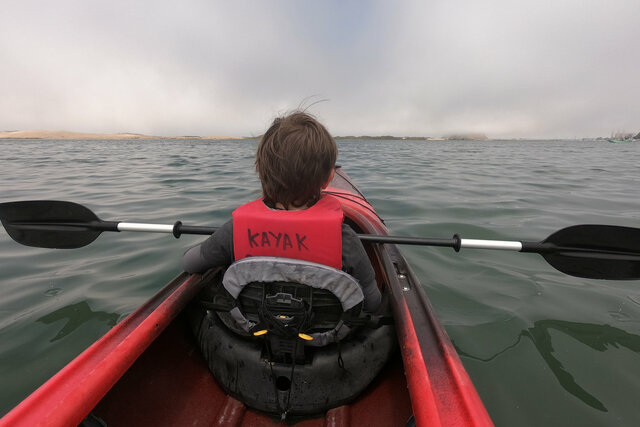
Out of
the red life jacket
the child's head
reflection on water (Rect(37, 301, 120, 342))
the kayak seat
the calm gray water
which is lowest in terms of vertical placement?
reflection on water (Rect(37, 301, 120, 342))

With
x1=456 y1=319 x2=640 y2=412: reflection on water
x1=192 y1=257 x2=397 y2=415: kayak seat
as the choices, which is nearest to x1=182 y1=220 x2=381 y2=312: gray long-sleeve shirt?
x1=192 y1=257 x2=397 y2=415: kayak seat

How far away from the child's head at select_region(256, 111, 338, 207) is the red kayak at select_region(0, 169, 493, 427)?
3.18 ft

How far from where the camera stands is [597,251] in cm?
266

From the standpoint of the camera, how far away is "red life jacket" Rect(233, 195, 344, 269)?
1418mm

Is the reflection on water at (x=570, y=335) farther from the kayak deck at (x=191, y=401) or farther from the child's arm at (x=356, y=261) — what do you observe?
the child's arm at (x=356, y=261)

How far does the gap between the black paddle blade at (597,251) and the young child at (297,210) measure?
7.34 ft

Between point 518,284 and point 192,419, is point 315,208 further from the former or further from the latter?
point 518,284

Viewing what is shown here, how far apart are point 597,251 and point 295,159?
294 cm

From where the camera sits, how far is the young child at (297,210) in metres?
1.42

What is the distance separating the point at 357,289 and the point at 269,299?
422 millimetres

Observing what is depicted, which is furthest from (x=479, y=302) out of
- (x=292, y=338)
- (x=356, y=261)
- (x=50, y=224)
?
(x=50, y=224)

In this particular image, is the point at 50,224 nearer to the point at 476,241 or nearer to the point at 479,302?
the point at 476,241

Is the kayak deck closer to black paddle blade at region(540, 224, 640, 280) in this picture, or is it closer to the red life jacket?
the red life jacket

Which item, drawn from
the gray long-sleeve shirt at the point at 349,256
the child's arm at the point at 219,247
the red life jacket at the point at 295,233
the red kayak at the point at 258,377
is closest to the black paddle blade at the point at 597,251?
the red kayak at the point at 258,377
